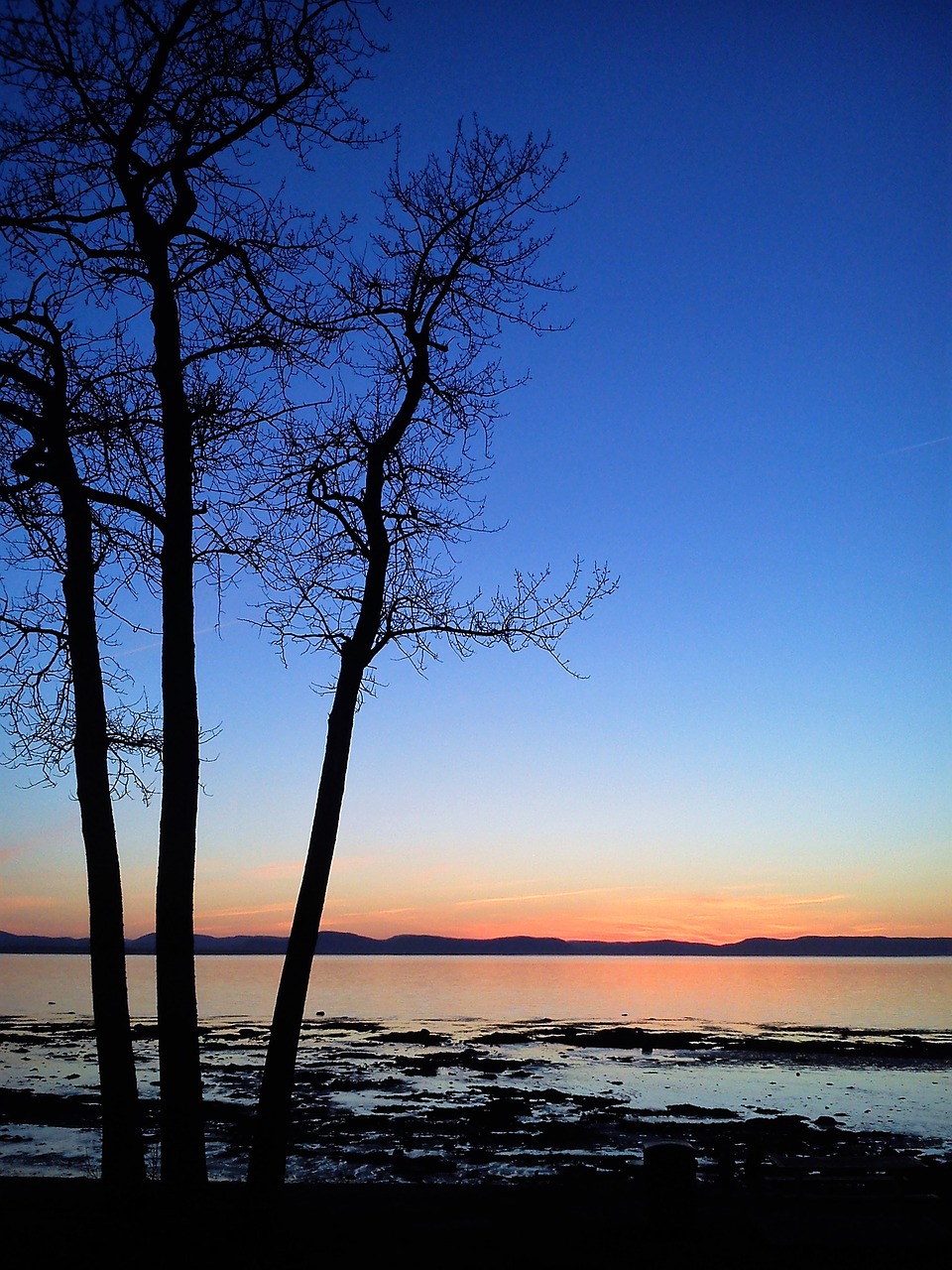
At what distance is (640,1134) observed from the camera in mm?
25828

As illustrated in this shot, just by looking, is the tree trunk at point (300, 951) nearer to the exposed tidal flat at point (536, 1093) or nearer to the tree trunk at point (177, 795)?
the tree trunk at point (177, 795)

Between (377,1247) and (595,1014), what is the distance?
7617 centimetres

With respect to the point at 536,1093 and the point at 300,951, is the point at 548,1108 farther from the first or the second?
the point at 300,951

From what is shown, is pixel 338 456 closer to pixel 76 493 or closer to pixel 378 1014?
pixel 76 493

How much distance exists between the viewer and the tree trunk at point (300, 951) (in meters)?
9.02

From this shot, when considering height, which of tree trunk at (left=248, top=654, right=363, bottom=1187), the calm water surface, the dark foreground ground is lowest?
the calm water surface

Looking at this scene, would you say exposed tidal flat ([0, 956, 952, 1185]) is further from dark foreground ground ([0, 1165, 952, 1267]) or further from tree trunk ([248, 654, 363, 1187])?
tree trunk ([248, 654, 363, 1187])

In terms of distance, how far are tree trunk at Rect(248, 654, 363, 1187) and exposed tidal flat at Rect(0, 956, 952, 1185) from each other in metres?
5.82

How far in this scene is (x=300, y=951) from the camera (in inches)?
372

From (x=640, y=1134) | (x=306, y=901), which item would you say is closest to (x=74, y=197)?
(x=306, y=901)

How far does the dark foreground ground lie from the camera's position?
8.62m

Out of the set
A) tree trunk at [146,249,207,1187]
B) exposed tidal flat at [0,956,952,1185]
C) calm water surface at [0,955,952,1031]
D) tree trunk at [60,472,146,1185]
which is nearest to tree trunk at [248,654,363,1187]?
tree trunk at [146,249,207,1187]

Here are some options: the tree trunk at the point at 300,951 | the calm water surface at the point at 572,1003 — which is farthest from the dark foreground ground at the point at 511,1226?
the calm water surface at the point at 572,1003

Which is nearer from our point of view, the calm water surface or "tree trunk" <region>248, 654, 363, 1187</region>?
"tree trunk" <region>248, 654, 363, 1187</region>
